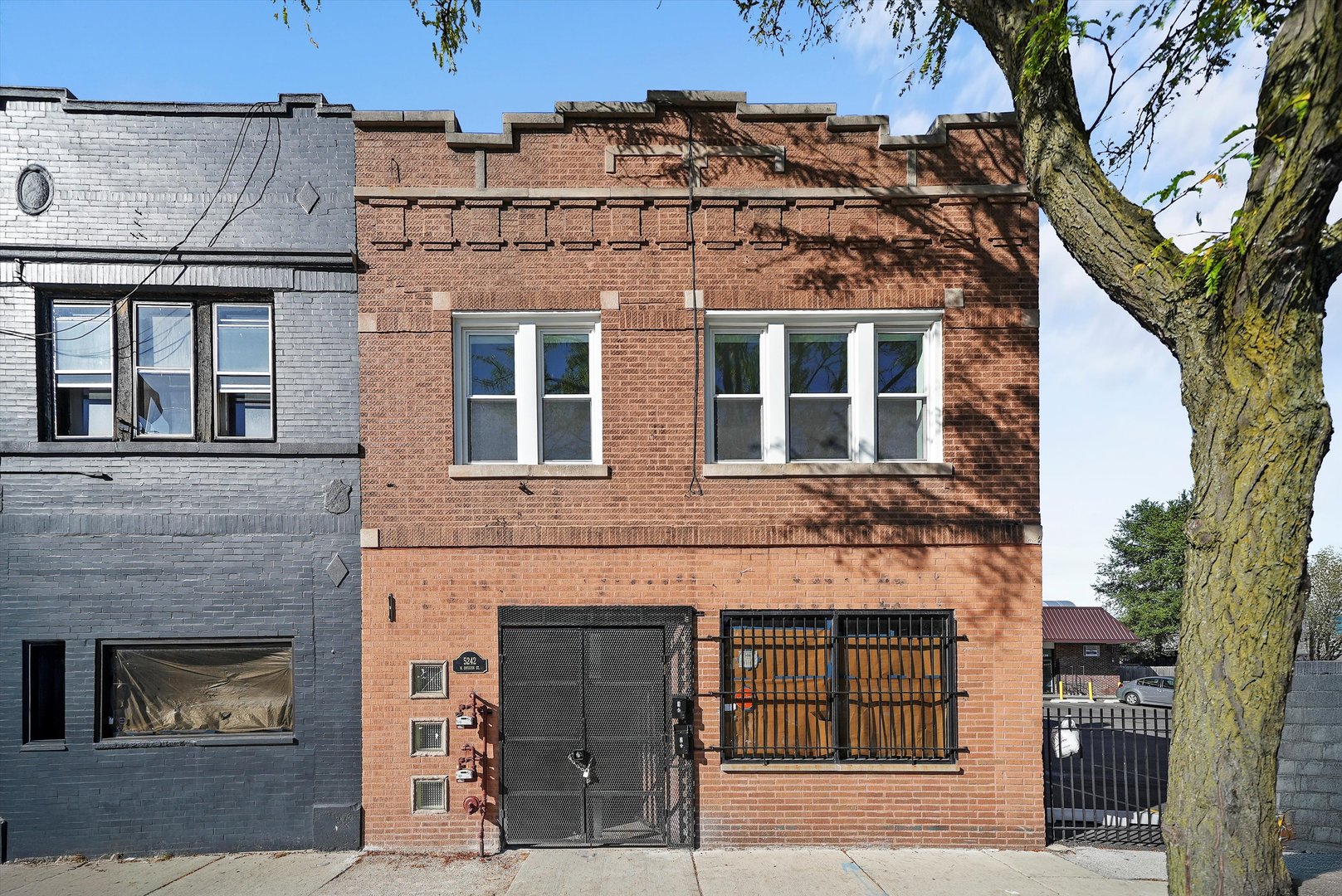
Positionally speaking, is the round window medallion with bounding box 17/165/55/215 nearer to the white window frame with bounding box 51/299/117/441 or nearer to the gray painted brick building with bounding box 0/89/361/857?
the gray painted brick building with bounding box 0/89/361/857

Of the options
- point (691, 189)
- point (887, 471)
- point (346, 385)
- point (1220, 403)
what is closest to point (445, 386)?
point (346, 385)

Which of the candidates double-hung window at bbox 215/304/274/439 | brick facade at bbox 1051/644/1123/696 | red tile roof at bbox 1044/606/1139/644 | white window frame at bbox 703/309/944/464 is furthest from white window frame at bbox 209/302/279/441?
brick facade at bbox 1051/644/1123/696

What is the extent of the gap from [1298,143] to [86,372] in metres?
11.0

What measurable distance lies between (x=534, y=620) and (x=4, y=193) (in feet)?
24.3

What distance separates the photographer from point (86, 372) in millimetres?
8055

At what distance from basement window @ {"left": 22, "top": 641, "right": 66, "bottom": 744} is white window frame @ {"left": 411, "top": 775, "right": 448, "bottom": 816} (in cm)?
376

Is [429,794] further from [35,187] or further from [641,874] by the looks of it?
[35,187]

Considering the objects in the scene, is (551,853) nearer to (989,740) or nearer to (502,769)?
(502,769)

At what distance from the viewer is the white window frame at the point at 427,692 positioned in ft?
25.6

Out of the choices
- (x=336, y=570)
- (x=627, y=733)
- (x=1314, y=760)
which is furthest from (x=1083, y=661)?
(x=336, y=570)

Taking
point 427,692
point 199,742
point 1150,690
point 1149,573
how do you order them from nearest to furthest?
point 199,742 → point 427,692 → point 1150,690 → point 1149,573

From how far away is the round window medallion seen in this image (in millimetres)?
7953

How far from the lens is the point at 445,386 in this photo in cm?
805

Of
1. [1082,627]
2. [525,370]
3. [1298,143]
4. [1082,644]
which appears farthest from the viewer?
[1082,627]
